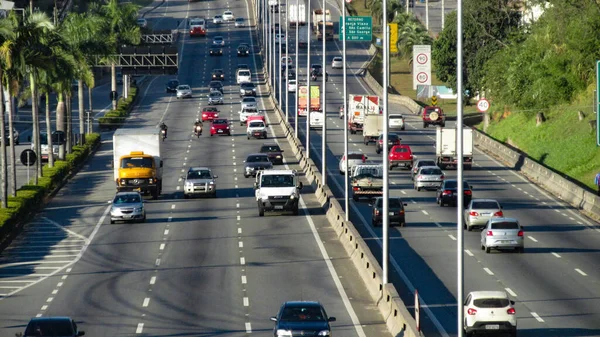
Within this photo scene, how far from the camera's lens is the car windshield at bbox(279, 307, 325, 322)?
33000 mm

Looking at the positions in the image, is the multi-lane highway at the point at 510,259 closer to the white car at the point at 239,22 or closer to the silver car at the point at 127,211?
the silver car at the point at 127,211

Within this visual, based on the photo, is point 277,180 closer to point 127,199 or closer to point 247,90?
point 127,199

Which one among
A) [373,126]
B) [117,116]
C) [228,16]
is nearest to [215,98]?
[117,116]

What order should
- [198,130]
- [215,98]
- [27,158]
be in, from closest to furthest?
[27,158] < [198,130] < [215,98]

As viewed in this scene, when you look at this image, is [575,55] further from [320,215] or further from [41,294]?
[41,294]

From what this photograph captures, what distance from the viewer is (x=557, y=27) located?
9488 cm

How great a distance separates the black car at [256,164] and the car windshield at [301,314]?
143ft

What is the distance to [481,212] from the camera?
187ft

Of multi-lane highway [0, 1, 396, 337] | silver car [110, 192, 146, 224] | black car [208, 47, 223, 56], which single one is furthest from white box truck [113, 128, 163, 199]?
black car [208, 47, 223, 56]

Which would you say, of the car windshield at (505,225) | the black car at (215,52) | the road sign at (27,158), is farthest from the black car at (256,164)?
the black car at (215,52)

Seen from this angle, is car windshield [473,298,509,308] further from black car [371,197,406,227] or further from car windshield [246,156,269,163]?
car windshield [246,156,269,163]

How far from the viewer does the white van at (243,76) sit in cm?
14025

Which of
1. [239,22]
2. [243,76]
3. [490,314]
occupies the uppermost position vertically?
[239,22]

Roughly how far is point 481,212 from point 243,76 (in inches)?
3378
